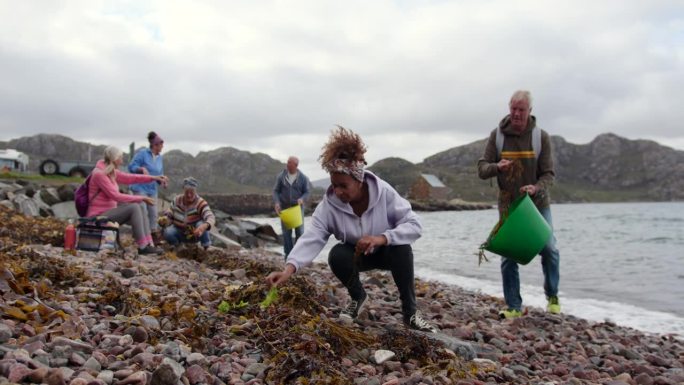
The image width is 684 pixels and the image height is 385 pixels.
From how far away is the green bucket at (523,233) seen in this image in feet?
15.7

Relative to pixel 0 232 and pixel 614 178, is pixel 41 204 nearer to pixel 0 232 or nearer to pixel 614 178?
pixel 0 232

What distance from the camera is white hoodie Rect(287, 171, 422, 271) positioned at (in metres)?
3.75

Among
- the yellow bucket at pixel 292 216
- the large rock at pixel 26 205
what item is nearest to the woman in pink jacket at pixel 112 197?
the yellow bucket at pixel 292 216

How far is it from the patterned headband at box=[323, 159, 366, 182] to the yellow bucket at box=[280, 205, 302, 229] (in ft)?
17.1

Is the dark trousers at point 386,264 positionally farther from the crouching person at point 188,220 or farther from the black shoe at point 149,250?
the crouching person at point 188,220

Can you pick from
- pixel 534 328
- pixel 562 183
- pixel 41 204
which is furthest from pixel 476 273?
pixel 562 183

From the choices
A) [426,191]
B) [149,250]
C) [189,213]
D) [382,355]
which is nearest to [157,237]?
[189,213]

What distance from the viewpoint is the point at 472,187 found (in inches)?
4316

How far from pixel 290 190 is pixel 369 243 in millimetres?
5606

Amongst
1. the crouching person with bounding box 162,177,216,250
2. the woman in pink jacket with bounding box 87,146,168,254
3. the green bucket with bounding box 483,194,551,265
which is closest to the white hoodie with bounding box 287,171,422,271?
the green bucket with bounding box 483,194,551,265

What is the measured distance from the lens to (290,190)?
9.11 m

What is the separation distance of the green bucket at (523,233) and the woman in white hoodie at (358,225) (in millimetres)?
1270

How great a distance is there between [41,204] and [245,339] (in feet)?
47.4

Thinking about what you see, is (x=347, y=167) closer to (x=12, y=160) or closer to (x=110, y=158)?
(x=110, y=158)
